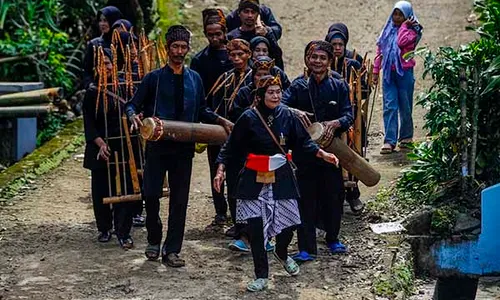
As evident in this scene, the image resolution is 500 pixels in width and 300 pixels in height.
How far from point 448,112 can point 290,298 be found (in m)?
2.49

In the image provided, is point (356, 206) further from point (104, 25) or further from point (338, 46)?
point (104, 25)

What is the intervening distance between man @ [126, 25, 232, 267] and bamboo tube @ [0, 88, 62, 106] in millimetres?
4570

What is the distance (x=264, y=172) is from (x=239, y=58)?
1445 mm

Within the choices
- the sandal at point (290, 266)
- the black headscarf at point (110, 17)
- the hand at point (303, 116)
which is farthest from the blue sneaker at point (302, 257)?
the black headscarf at point (110, 17)

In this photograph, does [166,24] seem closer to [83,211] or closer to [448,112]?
[83,211]

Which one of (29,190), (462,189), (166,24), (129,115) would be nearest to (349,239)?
(462,189)

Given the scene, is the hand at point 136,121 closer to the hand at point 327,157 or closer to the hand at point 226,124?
the hand at point 226,124

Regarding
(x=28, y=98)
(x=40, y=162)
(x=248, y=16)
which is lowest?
(x=40, y=162)

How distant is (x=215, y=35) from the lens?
30.7 ft

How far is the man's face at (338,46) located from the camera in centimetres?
974

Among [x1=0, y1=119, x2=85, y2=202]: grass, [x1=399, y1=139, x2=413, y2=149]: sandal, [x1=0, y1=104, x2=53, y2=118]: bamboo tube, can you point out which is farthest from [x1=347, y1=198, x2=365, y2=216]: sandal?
[x1=0, y1=104, x2=53, y2=118]: bamboo tube

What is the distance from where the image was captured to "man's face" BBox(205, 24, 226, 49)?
934cm

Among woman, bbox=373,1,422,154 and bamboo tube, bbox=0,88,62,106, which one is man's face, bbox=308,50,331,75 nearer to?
woman, bbox=373,1,422,154

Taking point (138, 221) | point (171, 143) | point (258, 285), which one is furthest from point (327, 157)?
point (138, 221)
